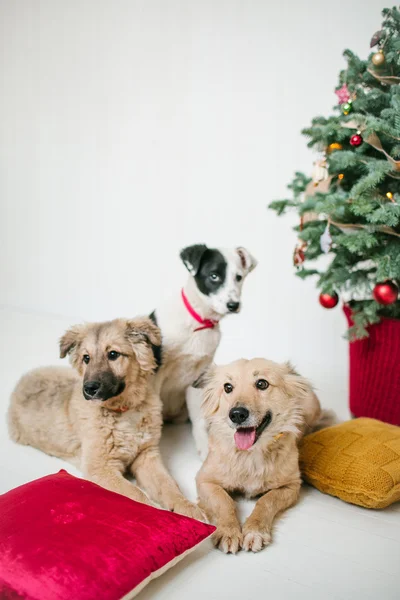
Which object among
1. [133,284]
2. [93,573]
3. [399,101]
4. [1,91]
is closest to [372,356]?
[399,101]

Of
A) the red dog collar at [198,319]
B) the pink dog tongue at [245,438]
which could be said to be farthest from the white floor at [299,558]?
the red dog collar at [198,319]

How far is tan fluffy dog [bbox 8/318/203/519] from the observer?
189cm

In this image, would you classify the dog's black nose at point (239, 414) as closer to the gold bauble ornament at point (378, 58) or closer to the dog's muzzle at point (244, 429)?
the dog's muzzle at point (244, 429)

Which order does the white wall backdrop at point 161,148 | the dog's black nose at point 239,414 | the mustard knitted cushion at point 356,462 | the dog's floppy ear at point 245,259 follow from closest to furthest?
the dog's black nose at point 239,414 < the mustard knitted cushion at point 356,462 < the dog's floppy ear at point 245,259 < the white wall backdrop at point 161,148

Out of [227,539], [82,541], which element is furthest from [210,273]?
[82,541]

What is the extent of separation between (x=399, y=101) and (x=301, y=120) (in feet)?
4.44

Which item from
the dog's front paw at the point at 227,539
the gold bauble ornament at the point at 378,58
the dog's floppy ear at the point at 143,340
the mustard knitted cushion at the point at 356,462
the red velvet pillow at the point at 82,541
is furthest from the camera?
the gold bauble ornament at the point at 378,58

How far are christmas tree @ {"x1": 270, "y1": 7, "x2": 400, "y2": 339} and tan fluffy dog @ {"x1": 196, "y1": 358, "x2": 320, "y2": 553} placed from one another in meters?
0.69

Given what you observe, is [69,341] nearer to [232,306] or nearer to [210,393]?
[210,393]

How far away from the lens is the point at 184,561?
1.55 meters

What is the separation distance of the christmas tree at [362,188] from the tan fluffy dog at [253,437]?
27.1 inches

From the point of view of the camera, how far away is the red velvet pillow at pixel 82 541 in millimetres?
1232

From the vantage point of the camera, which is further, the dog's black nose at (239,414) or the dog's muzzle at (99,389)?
the dog's muzzle at (99,389)

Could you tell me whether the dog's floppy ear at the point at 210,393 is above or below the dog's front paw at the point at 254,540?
above
